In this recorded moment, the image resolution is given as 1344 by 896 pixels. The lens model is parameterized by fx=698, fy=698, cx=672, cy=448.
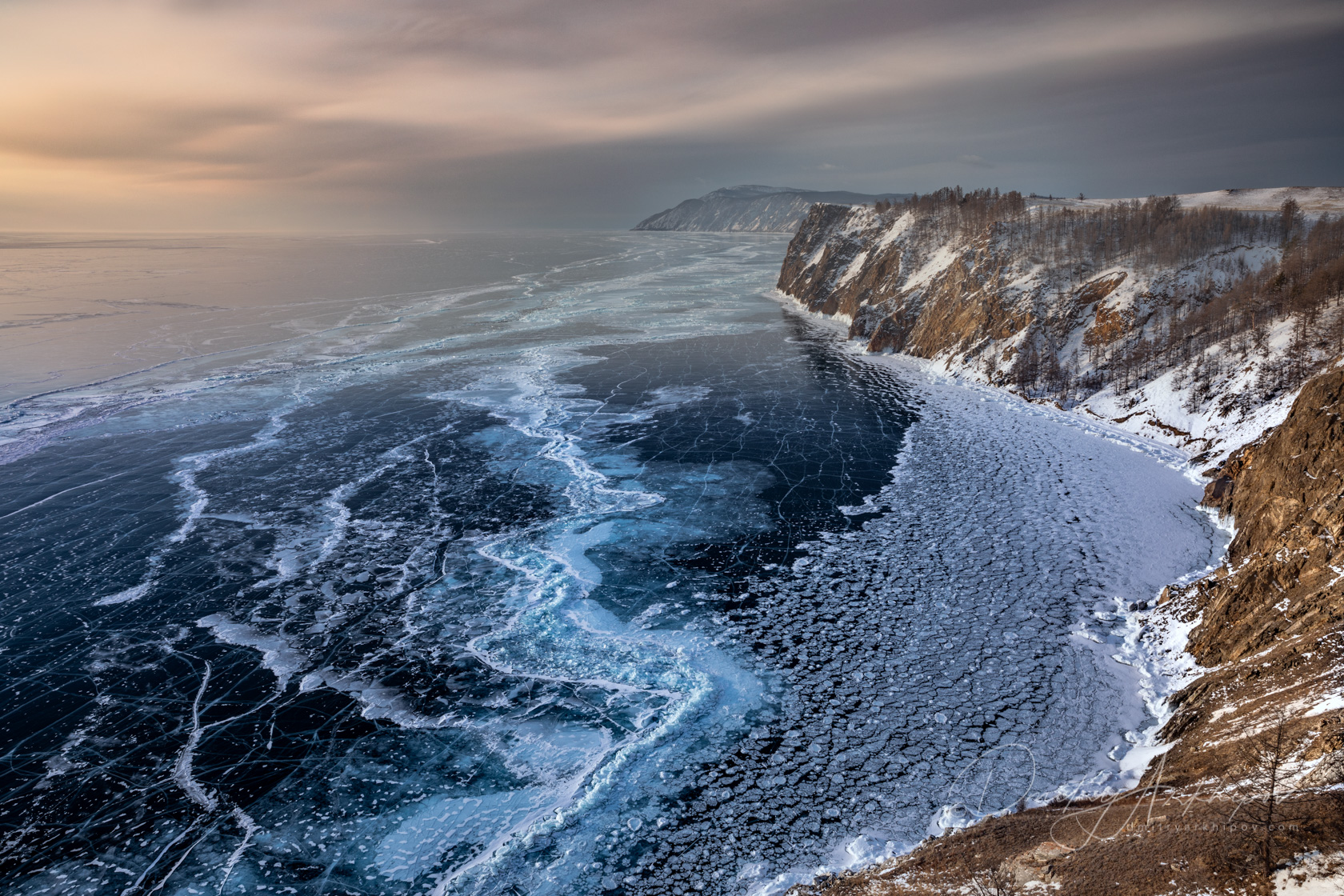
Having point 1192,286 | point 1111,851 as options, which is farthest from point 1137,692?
point 1192,286

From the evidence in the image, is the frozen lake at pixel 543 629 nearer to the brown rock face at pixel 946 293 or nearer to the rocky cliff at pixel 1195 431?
the rocky cliff at pixel 1195 431

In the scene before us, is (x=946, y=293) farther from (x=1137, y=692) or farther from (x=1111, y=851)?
(x=1111, y=851)

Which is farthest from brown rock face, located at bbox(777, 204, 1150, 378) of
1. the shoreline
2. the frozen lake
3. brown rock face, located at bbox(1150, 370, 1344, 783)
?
brown rock face, located at bbox(1150, 370, 1344, 783)

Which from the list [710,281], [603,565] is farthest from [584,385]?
[710,281]

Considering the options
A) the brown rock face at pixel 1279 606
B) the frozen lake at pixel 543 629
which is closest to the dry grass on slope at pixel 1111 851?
the frozen lake at pixel 543 629

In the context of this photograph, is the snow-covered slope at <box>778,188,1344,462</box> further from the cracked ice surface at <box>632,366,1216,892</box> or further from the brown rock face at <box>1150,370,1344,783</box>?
the brown rock face at <box>1150,370,1344,783</box>

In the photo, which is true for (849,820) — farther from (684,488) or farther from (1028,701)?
(684,488)
